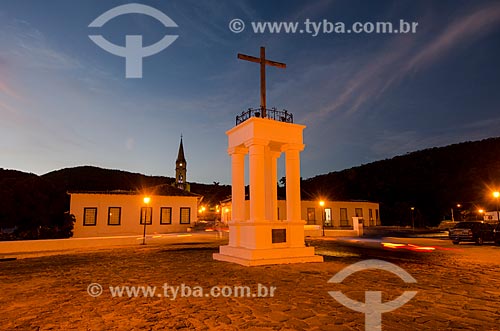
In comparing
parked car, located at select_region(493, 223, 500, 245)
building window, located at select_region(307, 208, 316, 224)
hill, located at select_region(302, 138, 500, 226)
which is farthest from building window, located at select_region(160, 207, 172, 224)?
parked car, located at select_region(493, 223, 500, 245)

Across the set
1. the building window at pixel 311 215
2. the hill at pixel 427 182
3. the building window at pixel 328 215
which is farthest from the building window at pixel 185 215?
the hill at pixel 427 182

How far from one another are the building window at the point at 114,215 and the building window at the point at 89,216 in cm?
118

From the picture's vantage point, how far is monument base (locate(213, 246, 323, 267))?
1051cm

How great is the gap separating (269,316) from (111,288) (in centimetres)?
400

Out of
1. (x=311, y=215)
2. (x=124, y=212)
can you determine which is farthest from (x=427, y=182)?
(x=124, y=212)

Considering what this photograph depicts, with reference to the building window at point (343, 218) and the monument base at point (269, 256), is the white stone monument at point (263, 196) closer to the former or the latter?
the monument base at point (269, 256)

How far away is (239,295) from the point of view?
6.35m

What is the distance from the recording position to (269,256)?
10.8 metres

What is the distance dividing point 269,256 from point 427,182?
210 feet

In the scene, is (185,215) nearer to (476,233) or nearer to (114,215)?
(114,215)

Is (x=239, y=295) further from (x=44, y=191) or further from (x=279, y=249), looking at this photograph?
(x=44, y=191)

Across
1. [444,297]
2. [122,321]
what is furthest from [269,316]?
[444,297]

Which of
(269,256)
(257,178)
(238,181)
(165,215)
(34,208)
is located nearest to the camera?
(269,256)

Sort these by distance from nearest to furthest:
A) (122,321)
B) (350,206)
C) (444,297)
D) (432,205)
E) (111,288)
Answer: (122,321), (444,297), (111,288), (350,206), (432,205)
